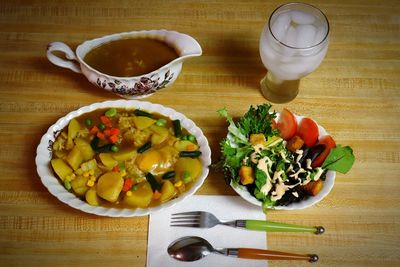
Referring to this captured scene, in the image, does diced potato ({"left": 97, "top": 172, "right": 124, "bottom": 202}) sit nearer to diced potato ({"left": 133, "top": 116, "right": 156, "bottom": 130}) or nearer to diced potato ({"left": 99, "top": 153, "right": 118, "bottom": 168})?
diced potato ({"left": 99, "top": 153, "right": 118, "bottom": 168})

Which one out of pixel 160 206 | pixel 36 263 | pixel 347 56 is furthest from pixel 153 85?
pixel 347 56

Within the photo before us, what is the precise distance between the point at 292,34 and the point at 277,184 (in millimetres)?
640

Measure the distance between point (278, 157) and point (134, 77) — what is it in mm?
678

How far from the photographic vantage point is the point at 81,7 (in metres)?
2.49

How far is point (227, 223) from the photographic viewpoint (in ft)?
5.83

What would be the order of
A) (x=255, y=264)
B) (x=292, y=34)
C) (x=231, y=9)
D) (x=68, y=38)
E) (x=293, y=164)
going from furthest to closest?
(x=231, y=9), (x=68, y=38), (x=292, y=34), (x=293, y=164), (x=255, y=264)

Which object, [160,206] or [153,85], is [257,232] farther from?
[153,85]

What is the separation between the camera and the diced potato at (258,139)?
185 centimetres

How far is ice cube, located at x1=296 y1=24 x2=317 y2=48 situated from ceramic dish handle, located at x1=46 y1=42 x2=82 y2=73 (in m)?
0.96

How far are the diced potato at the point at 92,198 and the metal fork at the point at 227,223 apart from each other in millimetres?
289

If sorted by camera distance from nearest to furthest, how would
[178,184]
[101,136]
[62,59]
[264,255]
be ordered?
[264,255] < [178,184] < [101,136] < [62,59]

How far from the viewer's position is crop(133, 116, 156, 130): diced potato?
1.94 metres

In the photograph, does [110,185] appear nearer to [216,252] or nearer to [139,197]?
[139,197]

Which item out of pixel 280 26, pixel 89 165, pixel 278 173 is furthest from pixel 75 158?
pixel 280 26
